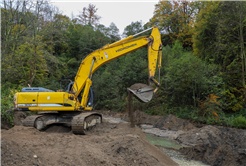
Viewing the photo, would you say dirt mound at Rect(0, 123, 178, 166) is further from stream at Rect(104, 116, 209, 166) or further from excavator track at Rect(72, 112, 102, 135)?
stream at Rect(104, 116, 209, 166)

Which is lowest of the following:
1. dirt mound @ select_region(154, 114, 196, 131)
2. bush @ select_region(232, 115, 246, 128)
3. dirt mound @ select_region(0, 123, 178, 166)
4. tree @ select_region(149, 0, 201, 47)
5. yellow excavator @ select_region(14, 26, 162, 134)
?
dirt mound @ select_region(154, 114, 196, 131)

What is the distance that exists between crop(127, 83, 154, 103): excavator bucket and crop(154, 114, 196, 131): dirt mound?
4.47 m

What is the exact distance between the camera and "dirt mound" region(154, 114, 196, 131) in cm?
1089

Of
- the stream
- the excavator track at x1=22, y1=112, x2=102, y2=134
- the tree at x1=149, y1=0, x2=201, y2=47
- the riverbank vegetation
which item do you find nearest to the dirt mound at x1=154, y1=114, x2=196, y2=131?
the stream

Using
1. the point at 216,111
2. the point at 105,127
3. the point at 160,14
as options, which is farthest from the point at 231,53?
the point at 160,14

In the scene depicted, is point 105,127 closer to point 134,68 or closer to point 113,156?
point 113,156

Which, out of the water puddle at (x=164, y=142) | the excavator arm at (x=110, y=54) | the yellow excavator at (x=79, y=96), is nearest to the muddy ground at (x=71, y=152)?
the yellow excavator at (x=79, y=96)

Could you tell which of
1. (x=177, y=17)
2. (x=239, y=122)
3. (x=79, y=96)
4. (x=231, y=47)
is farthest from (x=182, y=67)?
(x=177, y=17)

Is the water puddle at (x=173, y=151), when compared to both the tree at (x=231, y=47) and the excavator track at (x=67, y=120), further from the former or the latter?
the tree at (x=231, y=47)

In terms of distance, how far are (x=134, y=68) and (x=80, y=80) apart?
1205 centimetres

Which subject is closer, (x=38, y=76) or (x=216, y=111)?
(x=216, y=111)

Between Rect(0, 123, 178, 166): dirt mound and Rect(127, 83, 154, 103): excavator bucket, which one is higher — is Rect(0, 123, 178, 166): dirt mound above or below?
below

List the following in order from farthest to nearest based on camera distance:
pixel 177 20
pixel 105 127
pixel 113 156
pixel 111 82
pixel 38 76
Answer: pixel 177 20, pixel 111 82, pixel 38 76, pixel 105 127, pixel 113 156

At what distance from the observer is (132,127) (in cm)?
777
